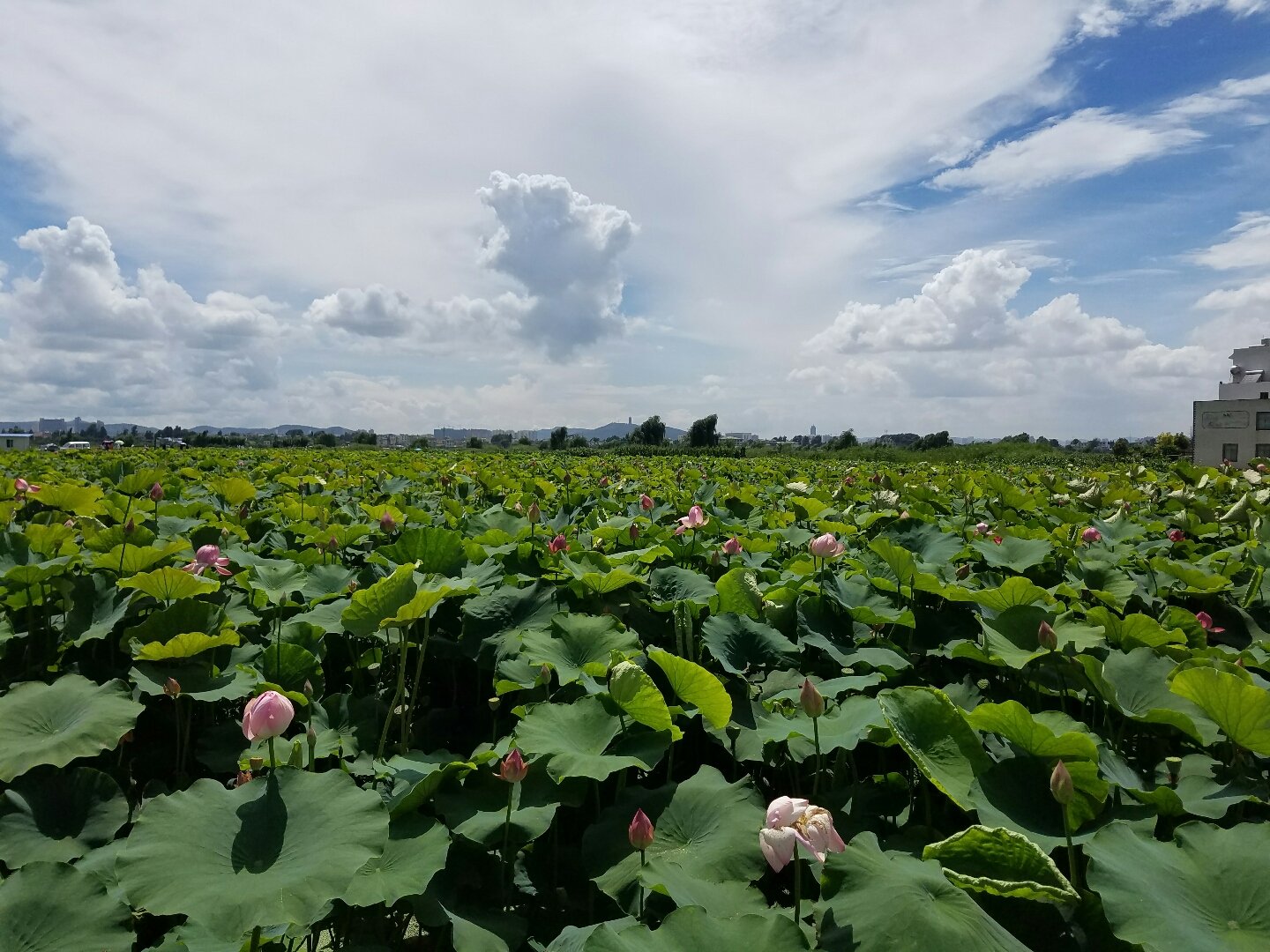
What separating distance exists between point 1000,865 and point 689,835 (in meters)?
0.53

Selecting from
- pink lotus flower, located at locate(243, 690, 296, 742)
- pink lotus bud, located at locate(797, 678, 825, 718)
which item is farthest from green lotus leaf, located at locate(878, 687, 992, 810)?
pink lotus flower, located at locate(243, 690, 296, 742)

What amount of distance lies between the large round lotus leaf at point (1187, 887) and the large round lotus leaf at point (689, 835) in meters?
0.50

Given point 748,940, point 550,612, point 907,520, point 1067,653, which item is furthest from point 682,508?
point 748,940

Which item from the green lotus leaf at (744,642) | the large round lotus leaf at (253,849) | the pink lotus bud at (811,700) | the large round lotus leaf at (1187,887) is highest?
the pink lotus bud at (811,700)

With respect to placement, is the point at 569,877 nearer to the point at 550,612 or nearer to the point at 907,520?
the point at 550,612

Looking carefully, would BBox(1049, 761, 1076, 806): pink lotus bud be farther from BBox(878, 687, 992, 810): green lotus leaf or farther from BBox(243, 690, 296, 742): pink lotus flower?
BBox(243, 690, 296, 742): pink lotus flower

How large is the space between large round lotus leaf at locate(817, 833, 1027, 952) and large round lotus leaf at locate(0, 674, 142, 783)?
136cm

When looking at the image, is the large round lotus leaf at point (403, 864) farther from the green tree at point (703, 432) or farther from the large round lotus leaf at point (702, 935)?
the green tree at point (703, 432)

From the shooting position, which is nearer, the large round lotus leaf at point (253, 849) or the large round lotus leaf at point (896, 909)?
the large round lotus leaf at point (896, 909)

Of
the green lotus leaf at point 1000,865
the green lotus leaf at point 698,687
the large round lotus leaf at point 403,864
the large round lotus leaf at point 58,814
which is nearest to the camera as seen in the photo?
the green lotus leaf at point 1000,865

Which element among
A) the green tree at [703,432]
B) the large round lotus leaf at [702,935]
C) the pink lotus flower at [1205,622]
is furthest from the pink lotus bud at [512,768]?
the green tree at [703,432]

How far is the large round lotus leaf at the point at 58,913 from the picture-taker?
997 mm

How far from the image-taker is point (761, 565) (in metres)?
2.53

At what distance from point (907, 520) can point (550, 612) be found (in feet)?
5.34
